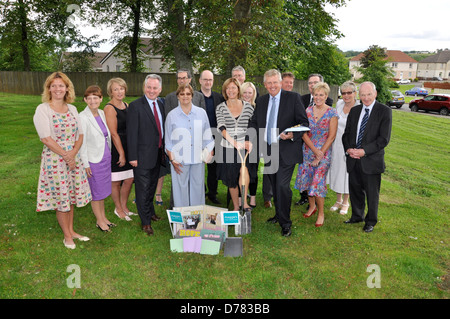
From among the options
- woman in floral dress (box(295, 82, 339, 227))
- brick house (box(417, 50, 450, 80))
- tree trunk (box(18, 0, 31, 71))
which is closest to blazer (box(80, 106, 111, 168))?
woman in floral dress (box(295, 82, 339, 227))

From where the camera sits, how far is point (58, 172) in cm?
420

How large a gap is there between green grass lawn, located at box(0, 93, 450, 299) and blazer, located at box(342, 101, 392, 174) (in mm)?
1087

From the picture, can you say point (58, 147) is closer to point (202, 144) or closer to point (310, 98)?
point (202, 144)

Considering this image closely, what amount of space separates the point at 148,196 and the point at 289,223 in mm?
2198

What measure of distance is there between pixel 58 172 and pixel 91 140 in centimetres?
63

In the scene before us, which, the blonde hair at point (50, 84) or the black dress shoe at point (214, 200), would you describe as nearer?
the blonde hair at point (50, 84)

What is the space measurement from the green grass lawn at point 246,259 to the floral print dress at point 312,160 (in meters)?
0.67

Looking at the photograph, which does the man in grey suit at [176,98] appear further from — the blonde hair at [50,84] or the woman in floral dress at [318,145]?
the woman in floral dress at [318,145]

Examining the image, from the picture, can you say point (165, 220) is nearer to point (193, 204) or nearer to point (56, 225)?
point (193, 204)

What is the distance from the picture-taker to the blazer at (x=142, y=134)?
184 inches

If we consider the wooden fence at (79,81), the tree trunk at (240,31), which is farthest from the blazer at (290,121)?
the wooden fence at (79,81)

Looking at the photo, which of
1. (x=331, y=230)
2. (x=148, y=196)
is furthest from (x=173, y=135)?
(x=331, y=230)

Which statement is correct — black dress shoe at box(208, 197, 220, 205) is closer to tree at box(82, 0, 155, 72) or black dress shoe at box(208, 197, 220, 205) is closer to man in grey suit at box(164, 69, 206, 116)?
man in grey suit at box(164, 69, 206, 116)

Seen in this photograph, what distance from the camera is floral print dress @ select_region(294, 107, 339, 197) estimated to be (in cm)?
507
